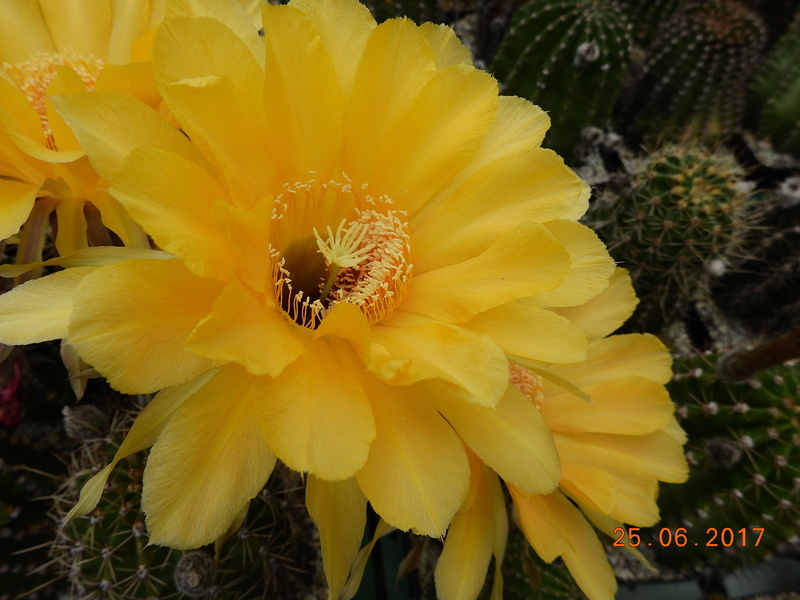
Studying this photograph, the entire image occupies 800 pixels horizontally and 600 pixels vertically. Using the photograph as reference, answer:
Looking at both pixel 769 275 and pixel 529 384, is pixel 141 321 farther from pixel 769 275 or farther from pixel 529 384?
pixel 769 275

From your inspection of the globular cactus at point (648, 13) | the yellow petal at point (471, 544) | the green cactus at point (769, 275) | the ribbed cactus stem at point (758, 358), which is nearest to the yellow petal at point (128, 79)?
the yellow petal at point (471, 544)

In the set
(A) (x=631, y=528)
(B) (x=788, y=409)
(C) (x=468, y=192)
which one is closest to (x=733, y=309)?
(B) (x=788, y=409)

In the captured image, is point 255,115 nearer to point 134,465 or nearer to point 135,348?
point 135,348

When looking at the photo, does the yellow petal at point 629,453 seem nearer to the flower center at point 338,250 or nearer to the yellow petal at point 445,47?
the flower center at point 338,250

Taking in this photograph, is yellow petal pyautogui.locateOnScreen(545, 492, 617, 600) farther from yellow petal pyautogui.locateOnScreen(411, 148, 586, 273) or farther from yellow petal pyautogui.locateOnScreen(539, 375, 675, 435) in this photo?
yellow petal pyautogui.locateOnScreen(411, 148, 586, 273)

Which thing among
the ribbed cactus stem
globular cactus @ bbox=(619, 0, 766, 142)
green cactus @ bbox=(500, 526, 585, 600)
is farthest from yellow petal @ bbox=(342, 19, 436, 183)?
globular cactus @ bbox=(619, 0, 766, 142)
